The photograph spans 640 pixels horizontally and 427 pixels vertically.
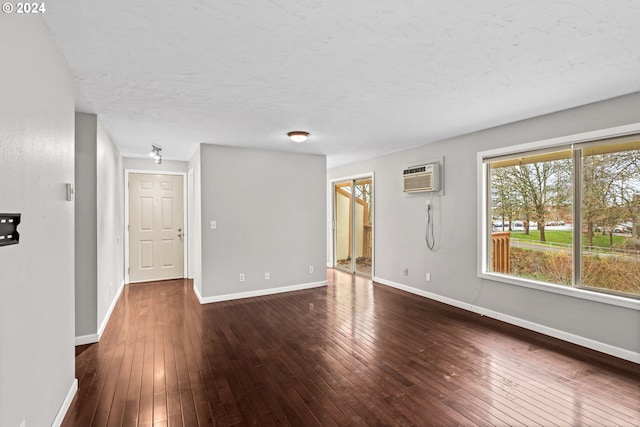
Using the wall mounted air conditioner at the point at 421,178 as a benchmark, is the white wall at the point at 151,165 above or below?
above

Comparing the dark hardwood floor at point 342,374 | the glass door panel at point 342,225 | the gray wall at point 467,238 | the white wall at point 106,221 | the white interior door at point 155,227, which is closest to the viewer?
the dark hardwood floor at point 342,374

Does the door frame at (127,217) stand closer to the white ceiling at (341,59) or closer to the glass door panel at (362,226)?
the white ceiling at (341,59)

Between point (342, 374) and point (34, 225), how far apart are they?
2.31m

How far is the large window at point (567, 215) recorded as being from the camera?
9.84ft

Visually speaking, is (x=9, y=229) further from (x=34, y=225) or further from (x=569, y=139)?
(x=569, y=139)

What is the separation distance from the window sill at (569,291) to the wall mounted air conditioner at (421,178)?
1.41m

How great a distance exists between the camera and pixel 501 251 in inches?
161

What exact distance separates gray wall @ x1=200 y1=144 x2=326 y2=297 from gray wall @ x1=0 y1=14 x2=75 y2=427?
2.50 metres

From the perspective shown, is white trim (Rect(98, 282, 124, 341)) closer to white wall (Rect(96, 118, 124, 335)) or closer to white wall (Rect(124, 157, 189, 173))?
white wall (Rect(96, 118, 124, 335))

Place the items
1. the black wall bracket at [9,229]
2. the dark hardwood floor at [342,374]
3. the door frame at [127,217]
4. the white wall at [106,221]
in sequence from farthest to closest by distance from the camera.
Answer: the door frame at [127,217]
the white wall at [106,221]
the dark hardwood floor at [342,374]
the black wall bracket at [9,229]

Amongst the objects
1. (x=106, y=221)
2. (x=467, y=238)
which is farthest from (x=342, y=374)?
(x=106, y=221)

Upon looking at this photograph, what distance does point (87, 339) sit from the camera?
3.30 metres

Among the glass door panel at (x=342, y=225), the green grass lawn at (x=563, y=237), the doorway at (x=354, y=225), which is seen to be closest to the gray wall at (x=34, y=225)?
the green grass lawn at (x=563, y=237)

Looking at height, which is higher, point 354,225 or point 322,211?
point 322,211
